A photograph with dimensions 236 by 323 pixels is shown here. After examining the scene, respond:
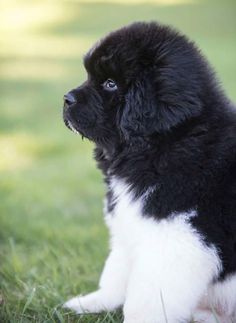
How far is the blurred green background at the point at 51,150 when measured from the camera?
4387 mm

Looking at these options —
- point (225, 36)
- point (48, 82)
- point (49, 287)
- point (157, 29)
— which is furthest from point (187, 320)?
point (225, 36)

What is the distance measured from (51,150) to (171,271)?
511cm

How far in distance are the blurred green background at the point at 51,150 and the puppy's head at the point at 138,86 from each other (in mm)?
476

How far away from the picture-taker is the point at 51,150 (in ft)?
26.6

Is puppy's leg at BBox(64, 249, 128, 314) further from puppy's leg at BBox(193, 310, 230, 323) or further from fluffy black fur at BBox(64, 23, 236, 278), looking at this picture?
fluffy black fur at BBox(64, 23, 236, 278)

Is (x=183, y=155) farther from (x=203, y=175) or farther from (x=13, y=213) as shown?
(x=13, y=213)

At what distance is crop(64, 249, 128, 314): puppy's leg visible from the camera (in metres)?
3.78

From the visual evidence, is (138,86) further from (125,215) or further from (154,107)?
(125,215)

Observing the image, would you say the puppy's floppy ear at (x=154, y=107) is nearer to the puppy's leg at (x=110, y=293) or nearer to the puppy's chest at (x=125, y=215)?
the puppy's chest at (x=125, y=215)

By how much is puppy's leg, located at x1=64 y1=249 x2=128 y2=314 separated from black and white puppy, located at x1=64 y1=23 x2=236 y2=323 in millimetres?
246

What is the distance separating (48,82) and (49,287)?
7.87 m

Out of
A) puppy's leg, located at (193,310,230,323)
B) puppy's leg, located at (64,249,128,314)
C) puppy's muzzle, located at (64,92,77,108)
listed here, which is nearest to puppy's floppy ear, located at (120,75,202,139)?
puppy's muzzle, located at (64,92,77,108)

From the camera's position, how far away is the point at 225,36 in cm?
1497

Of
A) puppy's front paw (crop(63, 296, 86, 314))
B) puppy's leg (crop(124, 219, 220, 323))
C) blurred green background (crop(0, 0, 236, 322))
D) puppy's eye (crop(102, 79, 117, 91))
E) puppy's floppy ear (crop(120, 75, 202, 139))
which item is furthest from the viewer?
blurred green background (crop(0, 0, 236, 322))
